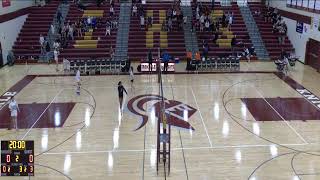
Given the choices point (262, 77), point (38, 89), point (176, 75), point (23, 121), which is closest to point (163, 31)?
point (176, 75)

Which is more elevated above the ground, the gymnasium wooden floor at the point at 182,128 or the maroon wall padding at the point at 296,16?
the maroon wall padding at the point at 296,16

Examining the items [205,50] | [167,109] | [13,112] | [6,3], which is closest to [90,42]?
[6,3]

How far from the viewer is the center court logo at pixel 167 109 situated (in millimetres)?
20031

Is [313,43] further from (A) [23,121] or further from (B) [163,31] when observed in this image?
(A) [23,121]

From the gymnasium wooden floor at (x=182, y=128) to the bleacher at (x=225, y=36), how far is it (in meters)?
7.52

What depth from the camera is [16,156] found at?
10.9 meters

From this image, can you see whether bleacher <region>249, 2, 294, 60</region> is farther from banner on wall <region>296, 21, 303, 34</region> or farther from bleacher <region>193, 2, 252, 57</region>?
banner on wall <region>296, 21, 303, 34</region>

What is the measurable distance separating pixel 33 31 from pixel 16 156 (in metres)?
30.1

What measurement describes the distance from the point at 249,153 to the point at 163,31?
24415 millimetres

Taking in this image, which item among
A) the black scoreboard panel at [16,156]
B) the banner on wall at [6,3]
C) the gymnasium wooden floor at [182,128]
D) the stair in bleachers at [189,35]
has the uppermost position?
the banner on wall at [6,3]

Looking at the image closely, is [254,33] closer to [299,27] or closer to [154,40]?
[299,27]

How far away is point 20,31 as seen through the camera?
38.4 m

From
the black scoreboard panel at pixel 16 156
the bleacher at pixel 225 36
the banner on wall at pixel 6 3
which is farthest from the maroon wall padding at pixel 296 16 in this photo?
the black scoreboard panel at pixel 16 156

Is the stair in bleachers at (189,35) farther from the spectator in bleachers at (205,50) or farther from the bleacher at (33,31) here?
the bleacher at (33,31)
